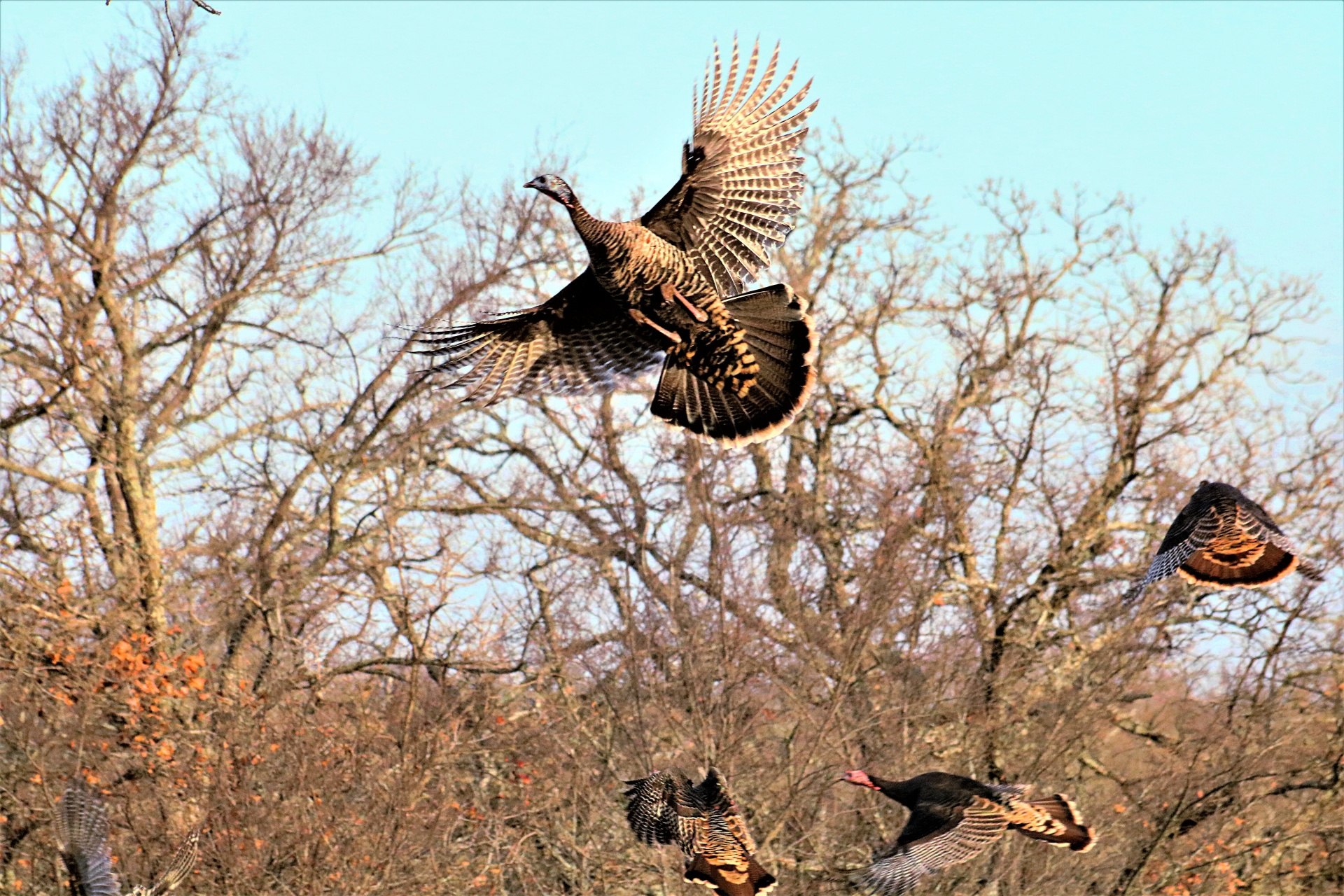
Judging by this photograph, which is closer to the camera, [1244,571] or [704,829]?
[1244,571]

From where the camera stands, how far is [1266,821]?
46.4 feet

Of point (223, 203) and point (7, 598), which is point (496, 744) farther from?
point (223, 203)

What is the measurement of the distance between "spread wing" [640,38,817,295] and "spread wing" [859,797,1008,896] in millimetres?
3537

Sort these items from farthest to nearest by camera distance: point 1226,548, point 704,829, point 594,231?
point 704,829 → point 1226,548 → point 594,231

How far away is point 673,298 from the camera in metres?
8.09

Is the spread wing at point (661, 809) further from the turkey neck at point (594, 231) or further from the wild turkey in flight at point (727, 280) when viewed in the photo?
the turkey neck at point (594, 231)

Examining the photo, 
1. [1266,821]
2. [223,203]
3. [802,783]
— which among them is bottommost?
[1266,821]

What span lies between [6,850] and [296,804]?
8.69 ft

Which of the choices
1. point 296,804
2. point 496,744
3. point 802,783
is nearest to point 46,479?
point 496,744

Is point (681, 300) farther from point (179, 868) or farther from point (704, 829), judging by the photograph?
point (179, 868)

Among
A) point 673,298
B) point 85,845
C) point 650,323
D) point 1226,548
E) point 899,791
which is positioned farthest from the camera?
point 899,791

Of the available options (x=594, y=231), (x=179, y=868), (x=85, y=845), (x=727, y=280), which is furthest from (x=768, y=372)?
(x=85, y=845)

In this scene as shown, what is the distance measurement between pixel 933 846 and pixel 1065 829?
3.07 ft

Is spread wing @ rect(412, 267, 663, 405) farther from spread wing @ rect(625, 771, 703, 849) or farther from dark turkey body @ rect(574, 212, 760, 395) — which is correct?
spread wing @ rect(625, 771, 703, 849)
